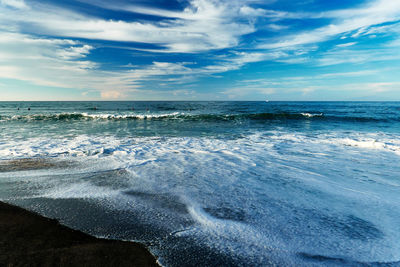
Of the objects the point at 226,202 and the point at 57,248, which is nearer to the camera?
the point at 57,248

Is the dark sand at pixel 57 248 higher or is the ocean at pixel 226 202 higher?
the dark sand at pixel 57 248

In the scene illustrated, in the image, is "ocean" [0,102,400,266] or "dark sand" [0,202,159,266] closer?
"dark sand" [0,202,159,266]

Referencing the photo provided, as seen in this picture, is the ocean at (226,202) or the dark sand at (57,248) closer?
the dark sand at (57,248)

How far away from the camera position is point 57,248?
2586 millimetres

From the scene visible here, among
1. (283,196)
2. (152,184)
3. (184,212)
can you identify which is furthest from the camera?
(152,184)

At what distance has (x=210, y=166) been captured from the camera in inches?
248

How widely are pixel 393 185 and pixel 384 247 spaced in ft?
9.55

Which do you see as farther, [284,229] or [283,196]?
[283,196]

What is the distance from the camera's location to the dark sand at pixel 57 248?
236cm

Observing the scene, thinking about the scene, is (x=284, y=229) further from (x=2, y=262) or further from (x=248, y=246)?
(x=2, y=262)

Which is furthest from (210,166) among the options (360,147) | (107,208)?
(360,147)

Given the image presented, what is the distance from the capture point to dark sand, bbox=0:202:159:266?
236 centimetres

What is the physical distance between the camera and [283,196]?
4230mm

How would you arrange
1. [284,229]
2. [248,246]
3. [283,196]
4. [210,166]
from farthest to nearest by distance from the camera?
[210,166] < [283,196] < [284,229] < [248,246]
